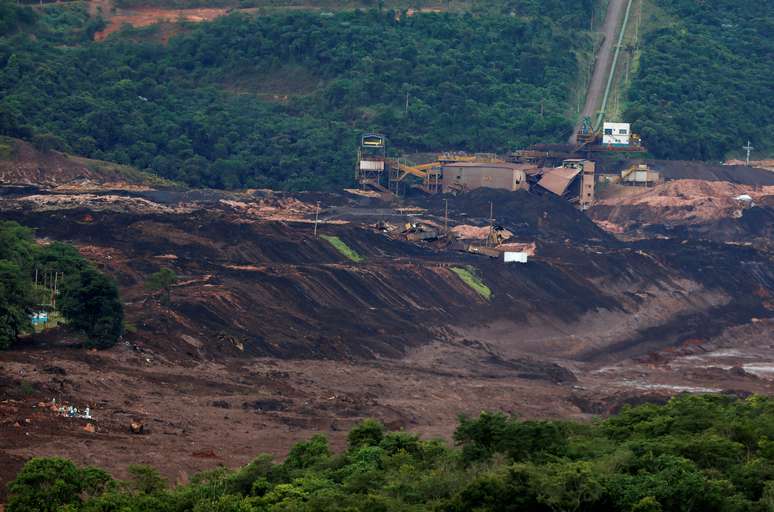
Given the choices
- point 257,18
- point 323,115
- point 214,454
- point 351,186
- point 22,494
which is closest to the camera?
point 22,494

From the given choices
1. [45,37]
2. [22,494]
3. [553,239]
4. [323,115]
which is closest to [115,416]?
[22,494]

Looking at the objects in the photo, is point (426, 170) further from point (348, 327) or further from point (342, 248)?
point (348, 327)

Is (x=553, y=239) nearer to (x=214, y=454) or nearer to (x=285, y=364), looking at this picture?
(x=285, y=364)

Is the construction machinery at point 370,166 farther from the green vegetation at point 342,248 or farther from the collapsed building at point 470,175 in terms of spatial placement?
the green vegetation at point 342,248

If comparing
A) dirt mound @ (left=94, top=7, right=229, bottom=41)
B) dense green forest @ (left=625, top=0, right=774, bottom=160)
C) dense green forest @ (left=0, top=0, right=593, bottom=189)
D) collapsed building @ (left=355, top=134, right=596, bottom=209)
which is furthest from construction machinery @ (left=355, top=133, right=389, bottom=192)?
dirt mound @ (left=94, top=7, right=229, bottom=41)

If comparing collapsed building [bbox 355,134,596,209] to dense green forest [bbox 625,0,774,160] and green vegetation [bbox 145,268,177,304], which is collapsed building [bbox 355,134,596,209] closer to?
dense green forest [bbox 625,0,774,160]
